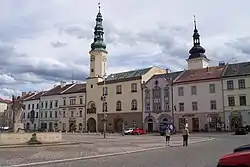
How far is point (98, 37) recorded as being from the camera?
257 ft

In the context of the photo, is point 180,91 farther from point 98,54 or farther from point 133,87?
point 98,54

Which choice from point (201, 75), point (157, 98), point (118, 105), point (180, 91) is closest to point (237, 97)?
point (201, 75)

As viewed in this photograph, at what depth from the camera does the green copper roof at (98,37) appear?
77375 millimetres

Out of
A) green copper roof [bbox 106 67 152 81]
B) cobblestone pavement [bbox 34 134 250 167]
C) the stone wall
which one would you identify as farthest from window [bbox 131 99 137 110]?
cobblestone pavement [bbox 34 134 250 167]

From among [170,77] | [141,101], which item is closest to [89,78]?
[141,101]

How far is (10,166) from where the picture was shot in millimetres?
13422

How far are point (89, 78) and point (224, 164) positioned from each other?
7272 centimetres

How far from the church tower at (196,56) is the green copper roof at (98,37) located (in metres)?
22.2

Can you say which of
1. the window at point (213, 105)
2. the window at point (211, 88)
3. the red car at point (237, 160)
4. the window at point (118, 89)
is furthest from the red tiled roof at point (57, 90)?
the red car at point (237, 160)

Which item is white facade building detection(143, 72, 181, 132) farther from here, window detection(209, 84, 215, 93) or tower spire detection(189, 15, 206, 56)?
tower spire detection(189, 15, 206, 56)

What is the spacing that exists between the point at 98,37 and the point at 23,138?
54700 mm

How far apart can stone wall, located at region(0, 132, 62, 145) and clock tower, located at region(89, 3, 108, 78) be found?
48.8m

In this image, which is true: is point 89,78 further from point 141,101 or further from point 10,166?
point 10,166

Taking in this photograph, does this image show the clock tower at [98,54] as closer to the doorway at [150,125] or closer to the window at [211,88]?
the doorway at [150,125]
